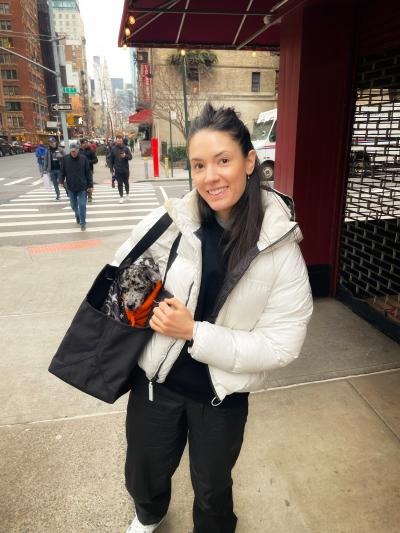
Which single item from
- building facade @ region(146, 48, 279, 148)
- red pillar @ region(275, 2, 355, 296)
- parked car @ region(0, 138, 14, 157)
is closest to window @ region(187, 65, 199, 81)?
building facade @ region(146, 48, 279, 148)

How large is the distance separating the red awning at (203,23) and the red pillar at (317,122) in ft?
1.30

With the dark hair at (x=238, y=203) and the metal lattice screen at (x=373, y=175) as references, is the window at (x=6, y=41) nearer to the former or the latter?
the metal lattice screen at (x=373, y=175)

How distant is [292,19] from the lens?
421 cm

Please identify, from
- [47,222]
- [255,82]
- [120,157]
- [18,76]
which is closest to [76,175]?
[47,222]

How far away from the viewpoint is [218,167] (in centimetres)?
146

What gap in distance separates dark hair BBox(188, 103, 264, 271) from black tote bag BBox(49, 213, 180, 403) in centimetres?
21

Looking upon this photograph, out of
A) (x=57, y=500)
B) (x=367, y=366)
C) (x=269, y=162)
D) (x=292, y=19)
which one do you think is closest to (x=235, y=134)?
(x=57, y=500)

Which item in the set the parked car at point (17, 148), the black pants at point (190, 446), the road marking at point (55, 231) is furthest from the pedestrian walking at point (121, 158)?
the parked car at point (17, 148)

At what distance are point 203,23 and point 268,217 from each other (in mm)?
4557

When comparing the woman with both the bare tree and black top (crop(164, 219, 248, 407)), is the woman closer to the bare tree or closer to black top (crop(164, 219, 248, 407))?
black top (crop(164, 219, 248, 407))

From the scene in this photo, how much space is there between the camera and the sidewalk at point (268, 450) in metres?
2.21

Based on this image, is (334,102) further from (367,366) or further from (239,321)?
(239,321)

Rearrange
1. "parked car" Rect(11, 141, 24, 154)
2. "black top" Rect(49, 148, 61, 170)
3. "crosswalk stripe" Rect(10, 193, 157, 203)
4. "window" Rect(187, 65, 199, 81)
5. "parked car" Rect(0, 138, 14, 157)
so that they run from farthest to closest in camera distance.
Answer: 1. "parked car" Rect(11, 141, 24, 154)
2. "parked car" Rect(0, 138, 14, 157)
3. "window" Rect(187, 65, 199, 81)
4. "crosswalk stripe" Rect(10, 193, 157, 203)
5. "black top" Rect(49, 148, 61, 170)

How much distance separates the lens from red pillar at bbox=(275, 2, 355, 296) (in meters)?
4.04
